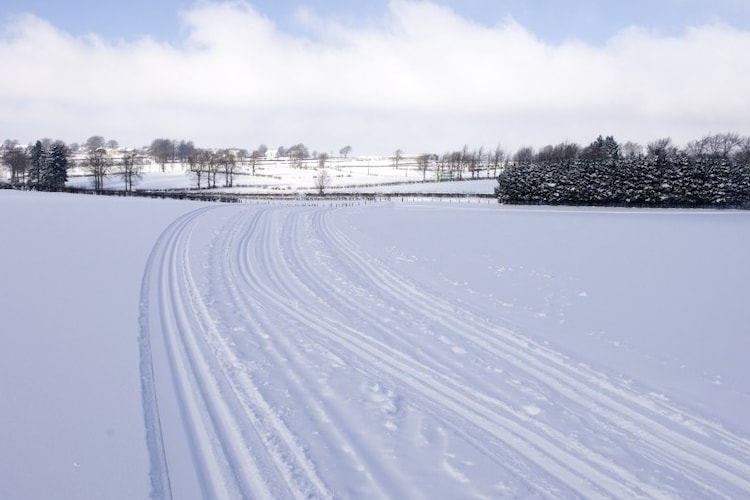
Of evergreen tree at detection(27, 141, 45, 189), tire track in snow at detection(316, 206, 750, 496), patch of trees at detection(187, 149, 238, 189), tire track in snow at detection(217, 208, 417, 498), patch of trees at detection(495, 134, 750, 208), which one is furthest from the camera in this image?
patch of trees at detection(187, 149, 238, 189)

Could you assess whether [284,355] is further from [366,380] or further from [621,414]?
[621,414]

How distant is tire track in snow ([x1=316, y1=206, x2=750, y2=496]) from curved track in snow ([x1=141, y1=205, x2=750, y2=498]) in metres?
0.02

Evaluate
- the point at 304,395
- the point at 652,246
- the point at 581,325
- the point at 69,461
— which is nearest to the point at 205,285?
the point at 304,395

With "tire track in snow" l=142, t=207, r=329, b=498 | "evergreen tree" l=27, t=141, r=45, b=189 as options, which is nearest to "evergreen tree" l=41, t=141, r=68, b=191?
"evergreen tree" l=27, t=141, r=45, b=189

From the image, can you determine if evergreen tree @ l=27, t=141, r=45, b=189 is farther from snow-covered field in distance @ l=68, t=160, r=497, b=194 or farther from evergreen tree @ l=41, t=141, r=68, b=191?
snow-covered field in distance @ l=68, t=160, r=497, b=194

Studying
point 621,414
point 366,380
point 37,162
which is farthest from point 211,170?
point 621,414

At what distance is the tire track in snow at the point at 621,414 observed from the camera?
4781 mm

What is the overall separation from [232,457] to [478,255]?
14.2m

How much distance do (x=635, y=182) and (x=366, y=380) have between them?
52276mm

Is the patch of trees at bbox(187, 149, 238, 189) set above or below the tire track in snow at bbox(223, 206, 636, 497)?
above

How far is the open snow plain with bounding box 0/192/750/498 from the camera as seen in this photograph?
179 inches

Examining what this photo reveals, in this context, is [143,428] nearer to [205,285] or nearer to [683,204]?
[205,285]

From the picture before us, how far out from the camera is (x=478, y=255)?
57.6 feet

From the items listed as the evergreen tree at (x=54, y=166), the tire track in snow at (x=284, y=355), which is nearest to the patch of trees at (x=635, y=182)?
the tire track in snow at (x=284, y=355)
